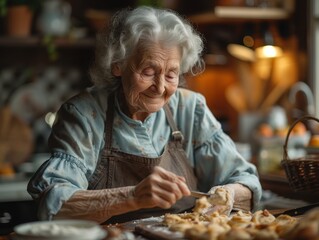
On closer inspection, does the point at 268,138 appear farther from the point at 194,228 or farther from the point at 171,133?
the point at 194,228

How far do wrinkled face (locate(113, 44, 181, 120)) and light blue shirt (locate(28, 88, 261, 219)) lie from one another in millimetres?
141

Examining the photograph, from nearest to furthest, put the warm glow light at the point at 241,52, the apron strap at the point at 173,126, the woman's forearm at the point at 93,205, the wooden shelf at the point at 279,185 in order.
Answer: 1. the woman's forearm at the point at 93,205
2. the apron strap at the point at 173,126
3. the wooden shelf at the point at 279,185
4. the warm glow light at the point at 241,52

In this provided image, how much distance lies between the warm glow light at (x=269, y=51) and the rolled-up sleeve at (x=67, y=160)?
112 inches

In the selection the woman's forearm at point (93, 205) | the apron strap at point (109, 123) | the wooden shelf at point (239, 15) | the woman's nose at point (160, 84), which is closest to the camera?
the woman's forearm at point (93, 205)

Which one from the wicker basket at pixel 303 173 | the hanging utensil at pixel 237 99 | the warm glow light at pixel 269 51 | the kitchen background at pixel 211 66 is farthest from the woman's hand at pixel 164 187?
the hanging utensil at pixel 237 99

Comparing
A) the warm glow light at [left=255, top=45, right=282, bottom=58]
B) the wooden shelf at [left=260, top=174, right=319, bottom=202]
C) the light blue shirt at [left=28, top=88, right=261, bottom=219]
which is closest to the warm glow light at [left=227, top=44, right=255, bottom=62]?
the warm glow light at [left=255, top=45, right=282, bottom=58]

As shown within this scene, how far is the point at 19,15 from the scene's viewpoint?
15.4 ft

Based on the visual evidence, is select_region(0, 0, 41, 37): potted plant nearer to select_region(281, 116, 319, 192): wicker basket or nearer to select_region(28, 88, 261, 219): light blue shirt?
select_region(28, 88, 261, 219): light blue shirt

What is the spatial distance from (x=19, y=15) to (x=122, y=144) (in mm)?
2446

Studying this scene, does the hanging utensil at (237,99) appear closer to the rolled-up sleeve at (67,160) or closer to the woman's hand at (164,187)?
→ the rolled-up sleeve at (67,160)

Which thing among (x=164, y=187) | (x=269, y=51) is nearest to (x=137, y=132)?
(x=164, y=187)

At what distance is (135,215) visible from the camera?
8.39 ft

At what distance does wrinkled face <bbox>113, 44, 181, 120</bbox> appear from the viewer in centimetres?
244

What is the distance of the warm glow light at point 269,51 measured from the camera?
16.8 feet
